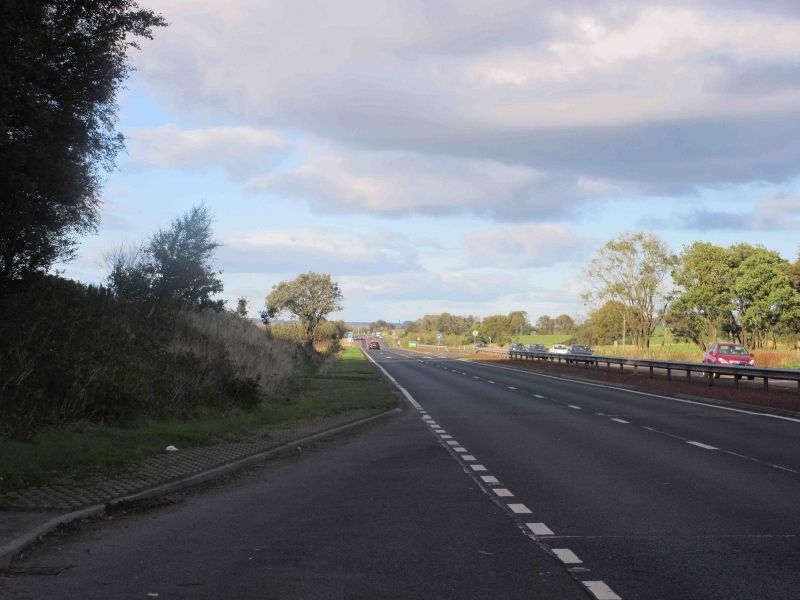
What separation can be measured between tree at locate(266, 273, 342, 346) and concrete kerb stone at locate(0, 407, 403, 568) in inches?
2558

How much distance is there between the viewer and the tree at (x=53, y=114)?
13438 mm

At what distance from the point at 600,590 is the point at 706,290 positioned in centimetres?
7747

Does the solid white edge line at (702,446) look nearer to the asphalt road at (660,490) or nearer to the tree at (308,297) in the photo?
the asphalt road at (660,490)

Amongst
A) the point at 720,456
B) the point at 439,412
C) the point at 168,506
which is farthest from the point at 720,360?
the point at 168,506

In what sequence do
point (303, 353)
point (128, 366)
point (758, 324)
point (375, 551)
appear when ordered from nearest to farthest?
point (375, 551)
point (128, 366)
point (303, 353)
point (758, 324)

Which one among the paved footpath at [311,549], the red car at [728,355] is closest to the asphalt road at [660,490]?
the paved footpath at [311,549]

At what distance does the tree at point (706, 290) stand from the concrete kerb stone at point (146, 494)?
225 feet

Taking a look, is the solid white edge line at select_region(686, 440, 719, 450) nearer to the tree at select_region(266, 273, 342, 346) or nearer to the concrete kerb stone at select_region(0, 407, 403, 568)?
the concrete kerb stone at select_region(0, 407, 403, 568)

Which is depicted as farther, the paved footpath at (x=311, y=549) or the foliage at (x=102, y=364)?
the foliage at (x=102, y=364)

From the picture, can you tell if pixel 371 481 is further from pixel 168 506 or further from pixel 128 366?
pixel 128 366

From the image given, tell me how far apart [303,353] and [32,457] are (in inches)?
1450

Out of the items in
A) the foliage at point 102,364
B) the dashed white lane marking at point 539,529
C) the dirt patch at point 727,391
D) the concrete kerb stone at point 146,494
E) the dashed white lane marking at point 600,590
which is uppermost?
the foliage at point 102,364

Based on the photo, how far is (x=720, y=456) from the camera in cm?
1333

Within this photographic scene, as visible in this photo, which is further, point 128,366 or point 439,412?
point 439,412
